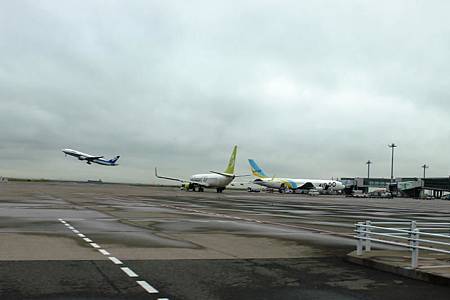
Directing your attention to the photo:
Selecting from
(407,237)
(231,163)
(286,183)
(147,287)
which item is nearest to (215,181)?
(231,163)

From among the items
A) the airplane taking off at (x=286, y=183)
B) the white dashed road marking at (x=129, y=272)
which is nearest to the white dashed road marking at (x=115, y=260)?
the white dashed road marking at (x=129, y=272)

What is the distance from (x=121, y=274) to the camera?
9.76m

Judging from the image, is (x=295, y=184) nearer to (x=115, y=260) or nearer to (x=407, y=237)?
(x=407, y=237)

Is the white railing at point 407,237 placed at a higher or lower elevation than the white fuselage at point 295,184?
lower

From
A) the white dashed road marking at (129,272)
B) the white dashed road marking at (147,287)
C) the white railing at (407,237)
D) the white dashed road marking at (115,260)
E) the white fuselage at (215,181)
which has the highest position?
the white fuselage at (215,181)

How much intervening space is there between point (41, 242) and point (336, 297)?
9.70 m

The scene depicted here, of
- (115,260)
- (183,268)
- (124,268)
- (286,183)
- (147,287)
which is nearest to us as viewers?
(147,287)

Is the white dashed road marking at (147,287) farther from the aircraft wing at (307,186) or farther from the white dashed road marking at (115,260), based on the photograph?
the aircraft wing at (307,186)

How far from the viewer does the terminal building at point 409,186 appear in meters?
146

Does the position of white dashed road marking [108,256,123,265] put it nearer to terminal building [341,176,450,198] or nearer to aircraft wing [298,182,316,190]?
aircraft wing [298,182,316,190]

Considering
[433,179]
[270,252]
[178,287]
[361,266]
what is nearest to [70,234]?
[270,252]

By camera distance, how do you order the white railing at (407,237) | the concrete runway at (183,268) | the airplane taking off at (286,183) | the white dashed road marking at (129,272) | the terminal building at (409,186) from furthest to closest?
the terminal building at (409,186) → the airplane taking off at (286,183) → the white railing at (407,237) → the white dashed road marking at (129,272) → the concrete runway at (183,268)

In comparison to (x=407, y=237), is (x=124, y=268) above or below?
below

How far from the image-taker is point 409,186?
146 metres
